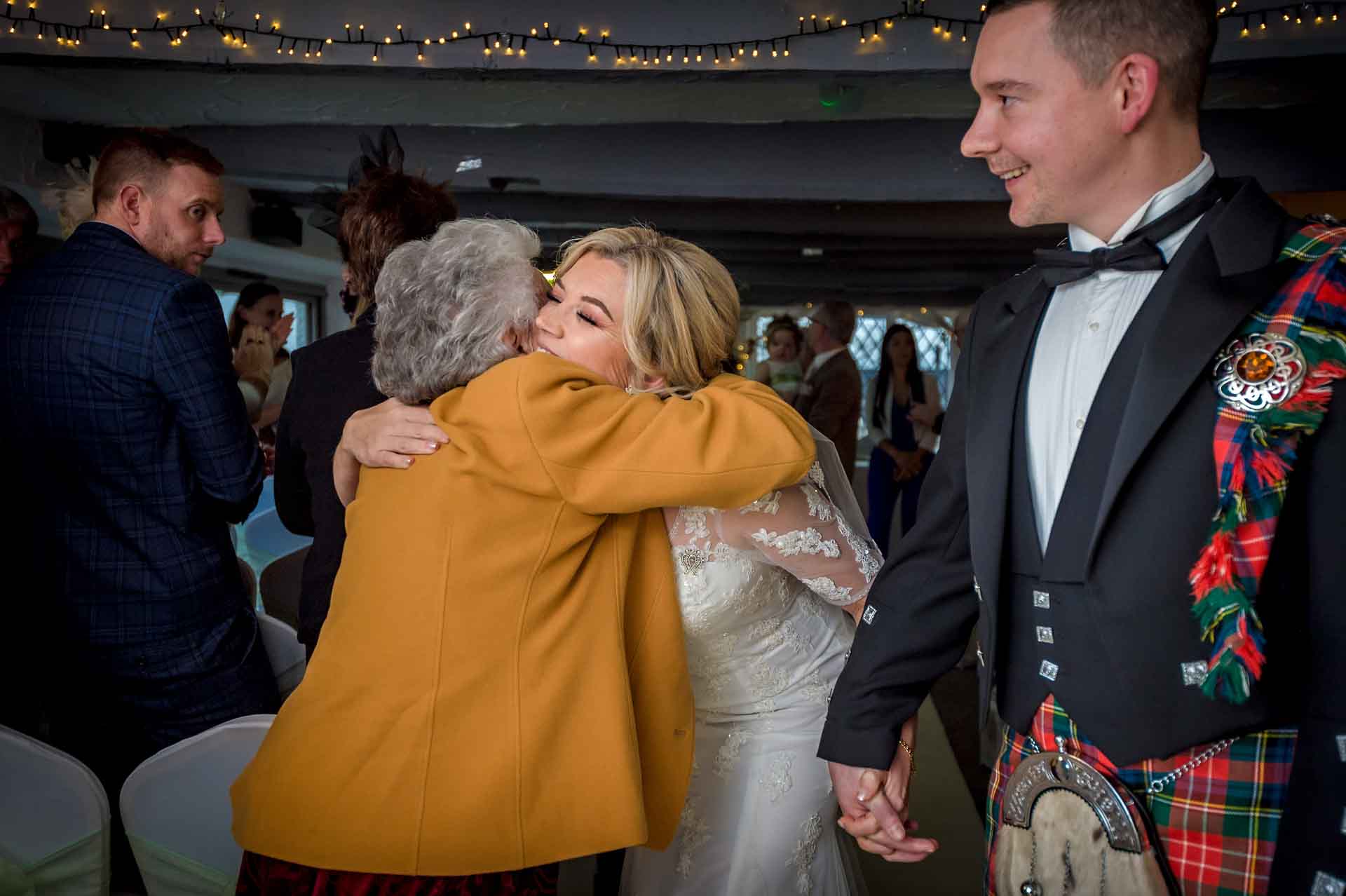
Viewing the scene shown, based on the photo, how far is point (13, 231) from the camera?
7.43 feet

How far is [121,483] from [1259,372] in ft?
6.35

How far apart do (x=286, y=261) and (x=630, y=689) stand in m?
6.08

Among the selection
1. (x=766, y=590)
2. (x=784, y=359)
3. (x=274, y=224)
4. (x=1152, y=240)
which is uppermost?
(x=274, y=224)

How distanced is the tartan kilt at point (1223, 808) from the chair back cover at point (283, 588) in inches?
104

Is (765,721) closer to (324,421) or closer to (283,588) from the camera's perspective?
(324,421)

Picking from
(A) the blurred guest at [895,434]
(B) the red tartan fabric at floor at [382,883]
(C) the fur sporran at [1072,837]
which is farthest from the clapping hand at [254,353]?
(A) the blurred guest at [895,434]

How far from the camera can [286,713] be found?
1.41 meters

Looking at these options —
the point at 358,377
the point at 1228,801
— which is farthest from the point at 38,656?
the point at 1228,801

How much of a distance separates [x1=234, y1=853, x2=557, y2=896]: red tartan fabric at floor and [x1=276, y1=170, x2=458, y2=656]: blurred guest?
780 mm

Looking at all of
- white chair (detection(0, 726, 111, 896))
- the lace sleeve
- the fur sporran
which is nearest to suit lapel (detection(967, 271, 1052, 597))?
the fur sporran

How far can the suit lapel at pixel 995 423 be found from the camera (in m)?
1.19

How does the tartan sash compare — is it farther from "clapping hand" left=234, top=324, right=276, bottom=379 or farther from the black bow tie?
"clapping hand" left=234, top=324, right=276, bottom=379

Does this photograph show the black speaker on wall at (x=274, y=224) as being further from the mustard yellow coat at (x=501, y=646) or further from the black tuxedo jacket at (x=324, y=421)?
the mustard yellow coat at (x=501, y=646)

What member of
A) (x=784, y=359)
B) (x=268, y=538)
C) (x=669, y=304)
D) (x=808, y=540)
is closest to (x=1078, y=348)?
(x=808, y=540)
